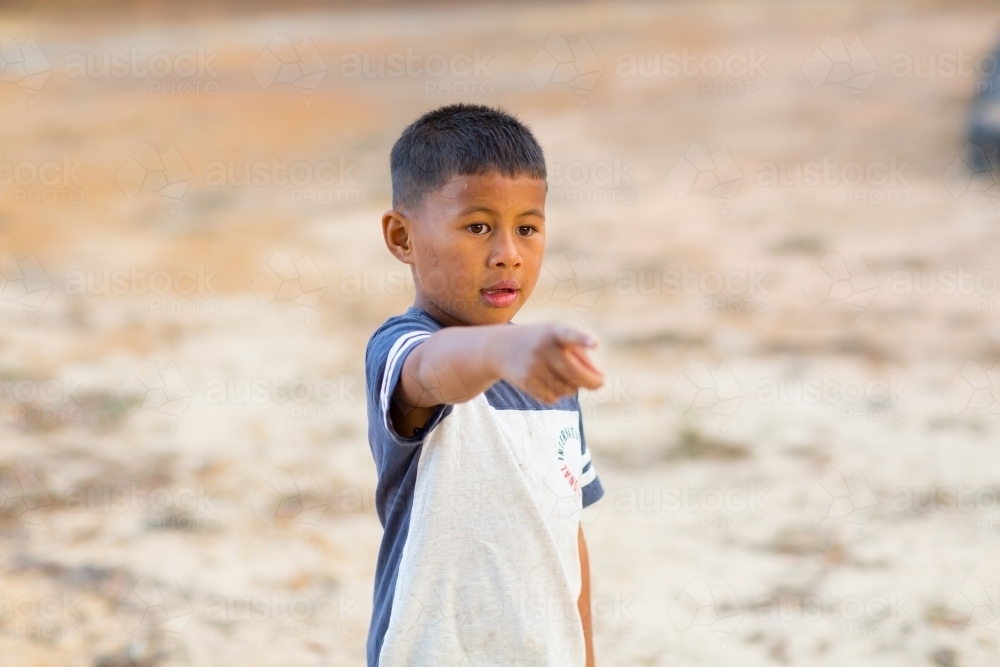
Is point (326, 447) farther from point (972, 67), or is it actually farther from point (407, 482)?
point (972, 67)

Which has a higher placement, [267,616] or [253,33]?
[253,33]

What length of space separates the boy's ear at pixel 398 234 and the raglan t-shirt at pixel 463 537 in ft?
0.32

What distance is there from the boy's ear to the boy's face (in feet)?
0.14

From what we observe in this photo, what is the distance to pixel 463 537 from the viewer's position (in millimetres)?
1454

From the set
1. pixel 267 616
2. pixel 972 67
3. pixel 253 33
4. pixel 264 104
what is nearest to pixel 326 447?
pixel 267 616

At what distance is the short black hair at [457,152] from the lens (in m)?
1.49

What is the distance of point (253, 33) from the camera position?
13023 millimetres

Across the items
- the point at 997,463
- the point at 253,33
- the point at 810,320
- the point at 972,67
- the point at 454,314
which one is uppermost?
the point at 253,33

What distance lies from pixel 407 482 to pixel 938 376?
3862 mm

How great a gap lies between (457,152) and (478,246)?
13 centimetres
